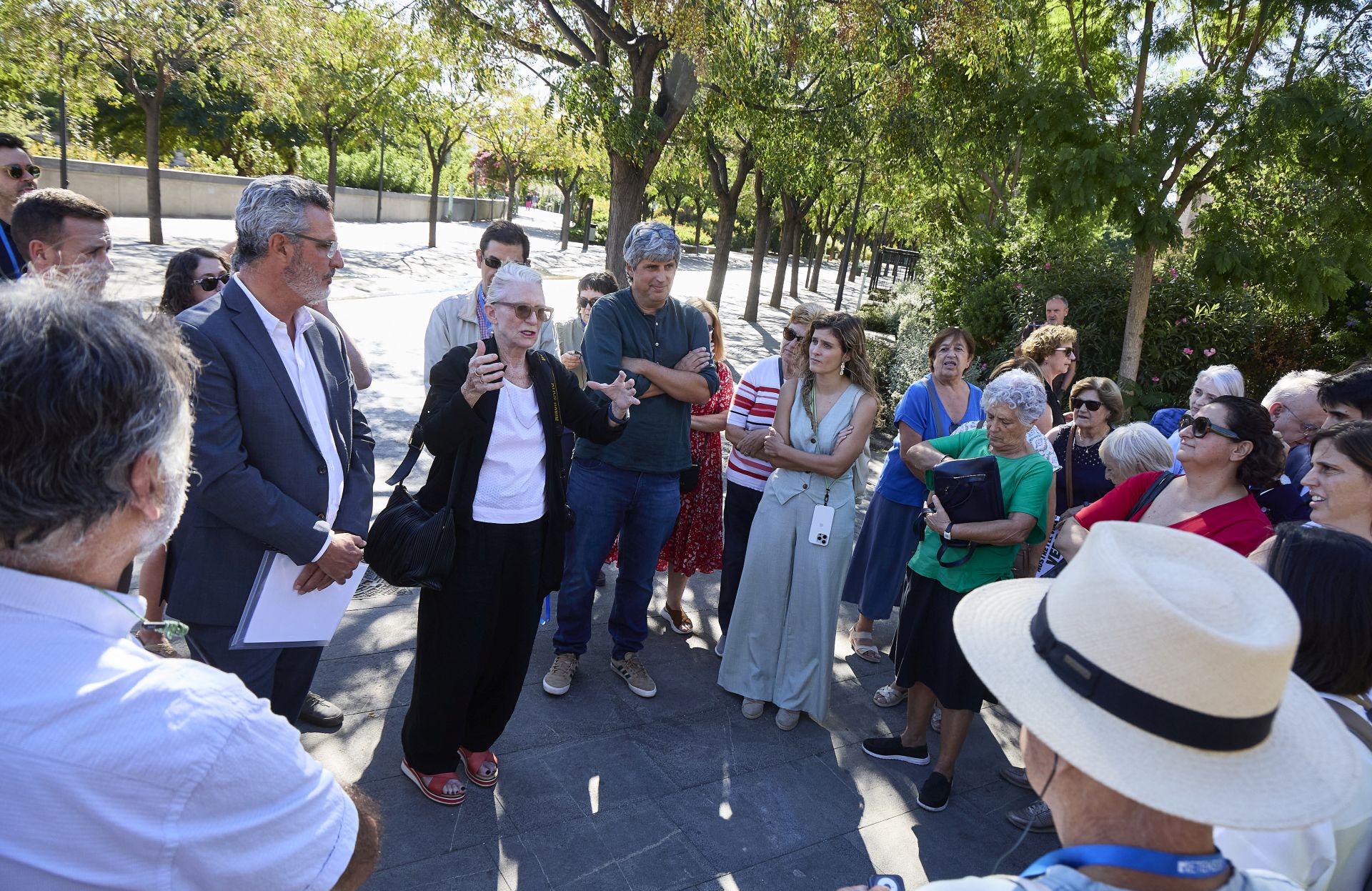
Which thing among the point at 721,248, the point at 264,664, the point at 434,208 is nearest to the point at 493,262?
the point at 264,664

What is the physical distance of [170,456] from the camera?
125 cm

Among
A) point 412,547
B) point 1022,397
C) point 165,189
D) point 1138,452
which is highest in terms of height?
point 1022,397

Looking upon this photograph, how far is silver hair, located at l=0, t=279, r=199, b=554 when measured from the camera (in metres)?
1.07

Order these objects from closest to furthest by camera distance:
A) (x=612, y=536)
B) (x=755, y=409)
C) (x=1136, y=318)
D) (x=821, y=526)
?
(x=821, y=526) < (x=612, y=536) < (x=755, y=409) < (x=1136, y=318)

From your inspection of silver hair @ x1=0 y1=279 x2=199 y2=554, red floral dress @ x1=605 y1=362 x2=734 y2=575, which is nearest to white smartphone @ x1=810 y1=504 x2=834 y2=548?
red floral dress @ x1=605 y1=362 x2=734 y2=575

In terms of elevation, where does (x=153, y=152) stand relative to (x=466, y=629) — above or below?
above

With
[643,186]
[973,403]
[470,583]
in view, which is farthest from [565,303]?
[470,583]

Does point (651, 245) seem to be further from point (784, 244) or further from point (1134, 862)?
point (784, 244)

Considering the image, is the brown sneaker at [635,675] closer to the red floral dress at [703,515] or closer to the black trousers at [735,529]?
the black trousers at [735,529]

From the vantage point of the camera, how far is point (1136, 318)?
9734 mm

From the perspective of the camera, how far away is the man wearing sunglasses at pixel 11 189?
3658 mm

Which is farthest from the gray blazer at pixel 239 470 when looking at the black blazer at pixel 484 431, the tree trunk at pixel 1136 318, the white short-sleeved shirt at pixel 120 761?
the tree trunk at pixel 1136 318

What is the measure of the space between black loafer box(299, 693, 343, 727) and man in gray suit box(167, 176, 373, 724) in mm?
893

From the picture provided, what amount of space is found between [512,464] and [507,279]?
2.31ft
